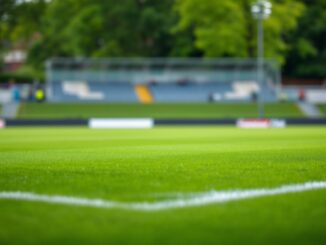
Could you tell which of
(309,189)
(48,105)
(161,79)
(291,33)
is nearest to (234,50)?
(161,79)

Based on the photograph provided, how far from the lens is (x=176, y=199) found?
7.08 metres

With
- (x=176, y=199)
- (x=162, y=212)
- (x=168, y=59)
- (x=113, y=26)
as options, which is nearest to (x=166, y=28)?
(x=113, y=26)

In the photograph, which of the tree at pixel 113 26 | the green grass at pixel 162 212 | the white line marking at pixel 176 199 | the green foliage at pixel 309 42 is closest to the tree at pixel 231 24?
the tree at pixel 113 26

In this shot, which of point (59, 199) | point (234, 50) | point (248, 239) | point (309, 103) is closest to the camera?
point (248, 239)

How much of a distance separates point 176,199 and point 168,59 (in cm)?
5374

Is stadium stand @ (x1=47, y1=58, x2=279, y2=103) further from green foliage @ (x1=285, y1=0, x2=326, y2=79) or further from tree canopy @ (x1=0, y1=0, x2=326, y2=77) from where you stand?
green foliage @ (x1=285, y1=0, x2=326, y2=79)

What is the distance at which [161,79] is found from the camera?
58.8 metres

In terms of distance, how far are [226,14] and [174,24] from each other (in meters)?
9.82

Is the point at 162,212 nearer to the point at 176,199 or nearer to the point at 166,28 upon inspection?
the point at 176,199

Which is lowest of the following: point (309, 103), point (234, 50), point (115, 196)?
point (309, 103)

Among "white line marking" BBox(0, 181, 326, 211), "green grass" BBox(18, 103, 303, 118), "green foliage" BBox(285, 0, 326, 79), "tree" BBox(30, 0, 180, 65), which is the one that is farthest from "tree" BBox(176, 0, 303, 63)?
"white line marking" BBox(0, 181, 326, 211)

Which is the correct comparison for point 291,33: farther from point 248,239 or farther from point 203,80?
point 248,239

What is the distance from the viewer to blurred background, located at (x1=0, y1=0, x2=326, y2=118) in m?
52.6

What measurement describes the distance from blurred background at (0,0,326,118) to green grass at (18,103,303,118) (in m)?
0.08
